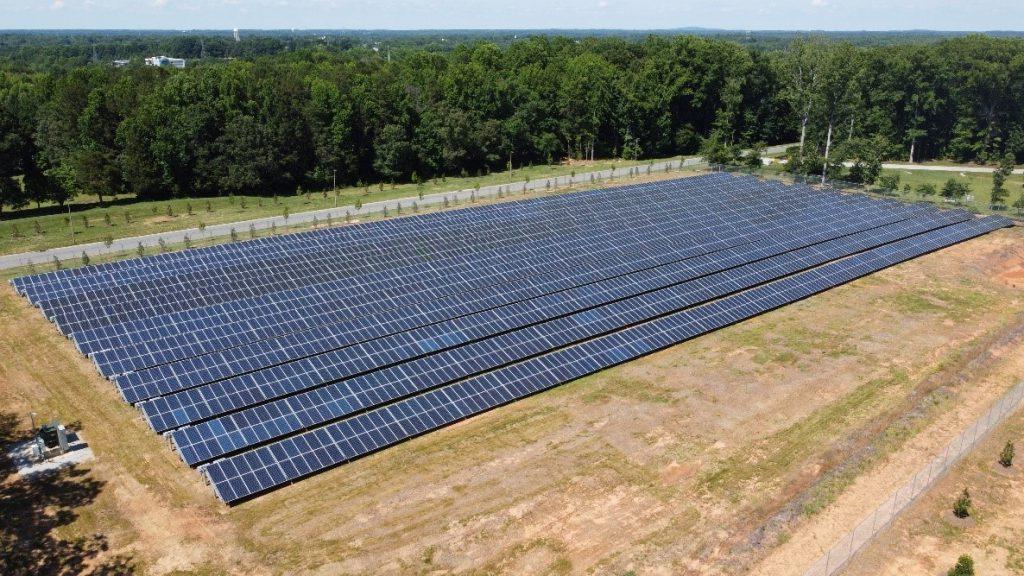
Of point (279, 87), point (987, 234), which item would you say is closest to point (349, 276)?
point (279, 87)

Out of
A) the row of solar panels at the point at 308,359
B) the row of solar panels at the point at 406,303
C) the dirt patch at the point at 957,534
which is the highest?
the row of solar panels at the point at 406,303

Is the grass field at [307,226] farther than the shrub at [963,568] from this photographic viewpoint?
Yes

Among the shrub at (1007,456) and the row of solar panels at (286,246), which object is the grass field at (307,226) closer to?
the row of solar panels at (286,246)

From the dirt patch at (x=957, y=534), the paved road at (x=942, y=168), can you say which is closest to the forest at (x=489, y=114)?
the paved road at (x=942, y=168)

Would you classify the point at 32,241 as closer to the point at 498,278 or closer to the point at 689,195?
the point at 498,278

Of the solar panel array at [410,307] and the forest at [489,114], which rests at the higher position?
the forest at [489,114]

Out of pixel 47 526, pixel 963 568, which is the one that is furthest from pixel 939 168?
pixel 47 526

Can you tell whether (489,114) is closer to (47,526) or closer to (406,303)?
(406,303)
